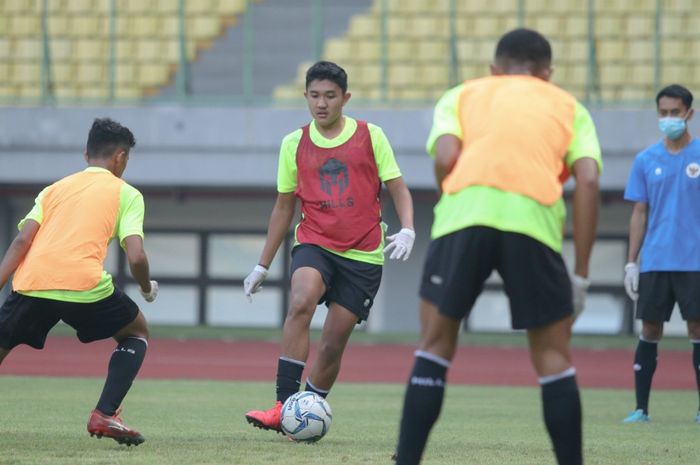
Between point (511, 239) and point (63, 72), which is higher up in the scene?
point (511, 239)

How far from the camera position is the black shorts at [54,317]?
7.34 meters

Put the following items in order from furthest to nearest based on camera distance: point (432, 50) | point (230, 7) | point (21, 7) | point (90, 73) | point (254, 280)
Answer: point (230, 7), point (21, 7), point (90, 73), point (432, 50), point (254, 280)

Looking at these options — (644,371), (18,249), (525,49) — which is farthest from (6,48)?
(525,49)

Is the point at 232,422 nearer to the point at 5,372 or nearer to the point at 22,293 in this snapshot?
the point at 22,293

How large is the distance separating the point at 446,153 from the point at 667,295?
17.1ft

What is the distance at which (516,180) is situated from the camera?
17.8 ft

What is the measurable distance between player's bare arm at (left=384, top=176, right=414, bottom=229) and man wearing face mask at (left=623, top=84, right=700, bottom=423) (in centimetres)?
253

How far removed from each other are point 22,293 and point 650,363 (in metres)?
5.14

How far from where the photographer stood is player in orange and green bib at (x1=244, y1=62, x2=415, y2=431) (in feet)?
27.1

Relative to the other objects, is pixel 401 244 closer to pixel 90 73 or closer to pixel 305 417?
pixel 305 417

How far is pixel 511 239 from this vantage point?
537cm

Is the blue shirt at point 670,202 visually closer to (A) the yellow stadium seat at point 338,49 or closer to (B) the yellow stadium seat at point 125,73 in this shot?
(A) the yellow stadium seat at point 338,49

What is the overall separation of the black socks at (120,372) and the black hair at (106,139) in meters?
1.04

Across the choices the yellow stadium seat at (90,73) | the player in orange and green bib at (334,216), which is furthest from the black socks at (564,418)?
the yellow stadium seat at (90,73)
